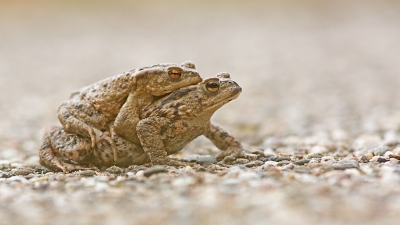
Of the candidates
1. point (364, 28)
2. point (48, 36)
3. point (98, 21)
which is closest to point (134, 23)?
point (98, 21)

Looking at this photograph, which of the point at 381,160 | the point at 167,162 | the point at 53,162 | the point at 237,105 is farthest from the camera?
the point at 237,105

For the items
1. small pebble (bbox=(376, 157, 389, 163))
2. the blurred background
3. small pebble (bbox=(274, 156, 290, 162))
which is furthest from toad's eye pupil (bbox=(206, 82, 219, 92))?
the blurred background

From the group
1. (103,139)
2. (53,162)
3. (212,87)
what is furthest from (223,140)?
(53,162)

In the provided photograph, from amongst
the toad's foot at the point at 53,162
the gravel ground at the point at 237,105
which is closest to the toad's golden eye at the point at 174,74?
the gravel ground at the point at 237,105

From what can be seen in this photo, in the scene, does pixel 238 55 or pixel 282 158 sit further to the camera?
pixel 238 55

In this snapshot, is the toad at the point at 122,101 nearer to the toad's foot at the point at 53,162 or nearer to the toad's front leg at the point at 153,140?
the toad's front leg at the point at 153,140

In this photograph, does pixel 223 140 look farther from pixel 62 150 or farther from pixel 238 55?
pixel 238 55

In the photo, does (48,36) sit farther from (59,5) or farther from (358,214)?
(358,214)

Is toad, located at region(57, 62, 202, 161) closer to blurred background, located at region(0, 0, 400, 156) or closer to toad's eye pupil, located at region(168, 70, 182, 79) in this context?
toad's eye pupil, located at region(168, 70, 182, 79)
